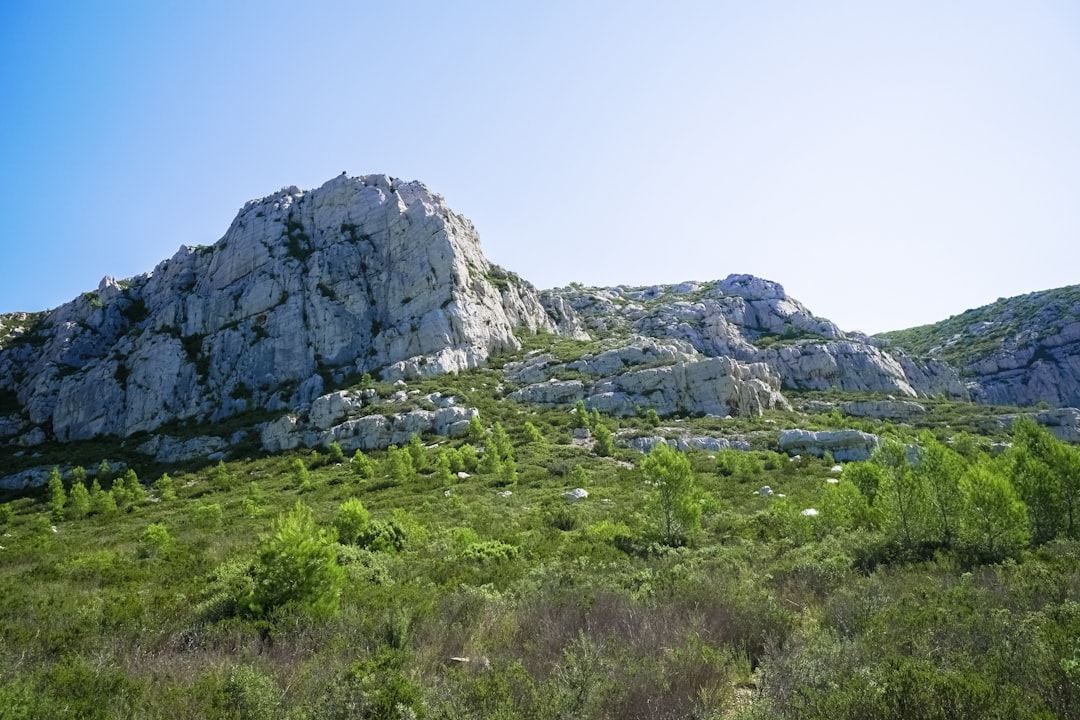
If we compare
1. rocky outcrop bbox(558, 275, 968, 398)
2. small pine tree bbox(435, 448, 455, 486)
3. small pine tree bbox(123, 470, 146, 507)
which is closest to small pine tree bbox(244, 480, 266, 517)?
small pine tree bbox(123, 470, 146, 507)

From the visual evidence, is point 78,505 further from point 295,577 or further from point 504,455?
point 295,577

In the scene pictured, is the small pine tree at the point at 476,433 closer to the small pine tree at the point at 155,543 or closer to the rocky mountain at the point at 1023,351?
the small pine tree at the point at 155,543

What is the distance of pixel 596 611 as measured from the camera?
9.16 metres

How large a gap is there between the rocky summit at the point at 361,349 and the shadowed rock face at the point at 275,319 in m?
0.27

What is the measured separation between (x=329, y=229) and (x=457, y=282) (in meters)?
28.1

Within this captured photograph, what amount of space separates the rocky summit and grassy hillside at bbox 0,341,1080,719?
37.8m

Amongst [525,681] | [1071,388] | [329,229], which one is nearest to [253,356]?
[329,229]

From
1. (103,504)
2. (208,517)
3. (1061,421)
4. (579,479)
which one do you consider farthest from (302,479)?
(1061,421)

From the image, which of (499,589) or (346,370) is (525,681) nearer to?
(499,589)

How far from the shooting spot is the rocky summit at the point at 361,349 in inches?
2559

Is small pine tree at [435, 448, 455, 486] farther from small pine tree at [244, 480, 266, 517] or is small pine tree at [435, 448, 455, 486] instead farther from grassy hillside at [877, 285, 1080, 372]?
grassy hillside at [877, 285, 1080, 372]

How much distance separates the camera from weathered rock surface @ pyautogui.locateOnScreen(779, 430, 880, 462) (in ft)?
140

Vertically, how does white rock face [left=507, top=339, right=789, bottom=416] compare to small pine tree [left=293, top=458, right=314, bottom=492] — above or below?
above

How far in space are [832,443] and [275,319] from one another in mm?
77658
